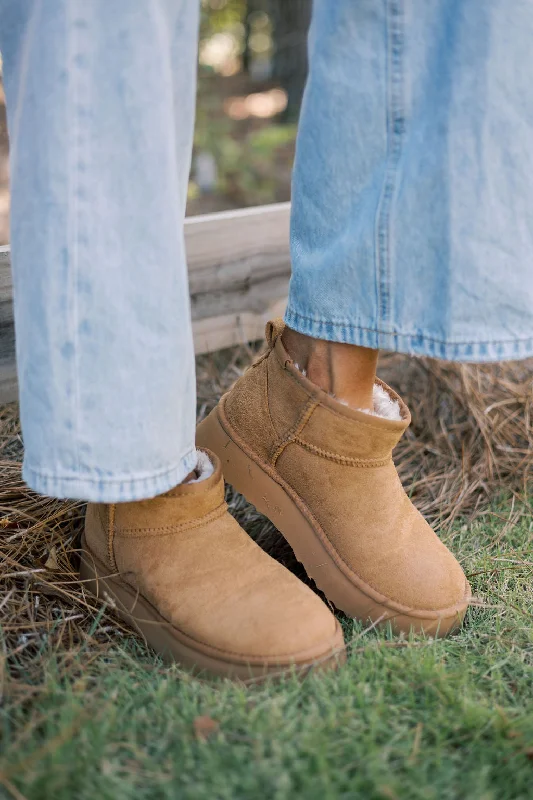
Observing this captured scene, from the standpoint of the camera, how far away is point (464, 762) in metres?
0.74

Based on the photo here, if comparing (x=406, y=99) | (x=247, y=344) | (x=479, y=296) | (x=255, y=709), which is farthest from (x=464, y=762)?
(x=247, y=344)

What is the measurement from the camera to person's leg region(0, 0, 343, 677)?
0.79 metres

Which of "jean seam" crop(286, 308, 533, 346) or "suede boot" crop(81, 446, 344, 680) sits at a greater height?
"jean seam" crop(286, 308, 533, 346)

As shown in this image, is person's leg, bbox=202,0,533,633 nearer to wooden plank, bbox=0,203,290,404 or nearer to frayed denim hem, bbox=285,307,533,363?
frayed denim hem, bbox=285,307,533,363

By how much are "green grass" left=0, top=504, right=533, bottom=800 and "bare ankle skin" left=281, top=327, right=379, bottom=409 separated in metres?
0.34

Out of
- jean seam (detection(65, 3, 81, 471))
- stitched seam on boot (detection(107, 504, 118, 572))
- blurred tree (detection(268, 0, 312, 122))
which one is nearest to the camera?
jean seam (detection(65, 3, 81, 471))

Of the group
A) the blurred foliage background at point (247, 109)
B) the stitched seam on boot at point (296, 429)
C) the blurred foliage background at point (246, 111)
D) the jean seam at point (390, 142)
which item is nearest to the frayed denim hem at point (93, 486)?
the stitched seam on boot at point (296, 429)

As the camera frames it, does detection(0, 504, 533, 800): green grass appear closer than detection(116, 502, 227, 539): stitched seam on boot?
Yes

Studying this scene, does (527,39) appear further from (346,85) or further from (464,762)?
(464,762)

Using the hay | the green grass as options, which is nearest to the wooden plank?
the hay

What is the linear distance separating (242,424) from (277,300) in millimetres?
721

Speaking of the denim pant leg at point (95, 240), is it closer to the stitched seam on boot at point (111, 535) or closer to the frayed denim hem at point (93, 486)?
the frayed denim hem at point (93, 486)

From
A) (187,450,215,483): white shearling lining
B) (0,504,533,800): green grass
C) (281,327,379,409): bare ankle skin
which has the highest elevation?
(281,327,379,409): bare ankle skin

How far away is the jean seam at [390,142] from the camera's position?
92 cm
